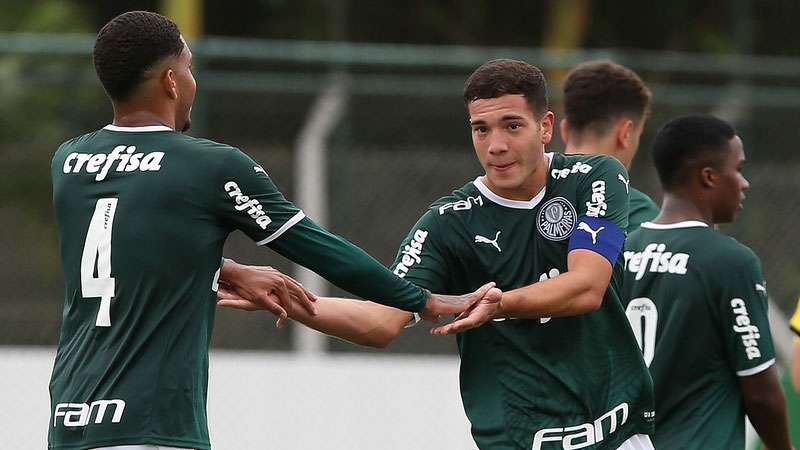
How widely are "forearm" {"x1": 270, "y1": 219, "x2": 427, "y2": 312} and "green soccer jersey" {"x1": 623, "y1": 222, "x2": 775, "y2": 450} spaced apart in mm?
1183

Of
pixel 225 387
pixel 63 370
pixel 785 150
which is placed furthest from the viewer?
pixel 785 150

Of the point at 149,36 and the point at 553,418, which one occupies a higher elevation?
the point at 149,36

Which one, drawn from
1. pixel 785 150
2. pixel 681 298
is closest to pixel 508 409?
pixel 681 298

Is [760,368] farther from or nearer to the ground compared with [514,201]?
nearer to the ground

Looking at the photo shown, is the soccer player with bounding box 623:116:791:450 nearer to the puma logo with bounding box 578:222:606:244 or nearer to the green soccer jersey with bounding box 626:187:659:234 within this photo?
the green soccer jersey with bounding box 626:187:659:234

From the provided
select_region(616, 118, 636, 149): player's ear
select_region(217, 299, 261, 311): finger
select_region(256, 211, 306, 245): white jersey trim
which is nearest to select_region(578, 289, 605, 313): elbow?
select_region(256, 211, 306, 245): white jersey trim

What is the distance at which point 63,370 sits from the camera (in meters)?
4.21

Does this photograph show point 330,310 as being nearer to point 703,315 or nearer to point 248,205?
point 248,205

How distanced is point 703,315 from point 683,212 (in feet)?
1.41

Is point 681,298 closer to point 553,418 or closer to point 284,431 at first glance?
point 553,418

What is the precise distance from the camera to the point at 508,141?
4.64 m

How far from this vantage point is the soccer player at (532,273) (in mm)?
4609

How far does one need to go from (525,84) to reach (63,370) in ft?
5.71

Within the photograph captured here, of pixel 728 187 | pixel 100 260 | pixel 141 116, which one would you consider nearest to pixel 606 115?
pixel 728 187
